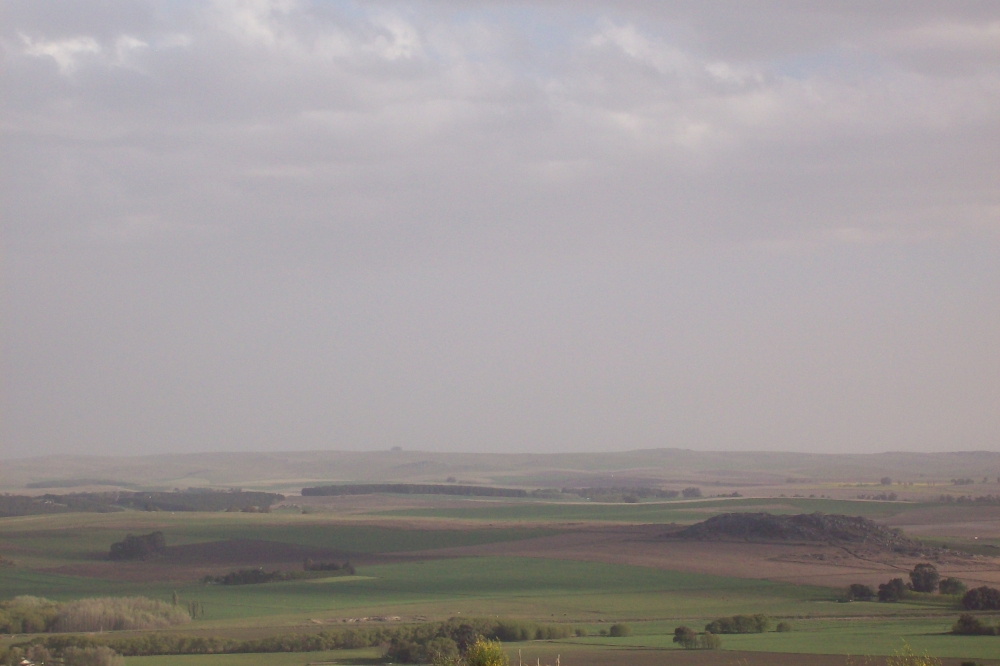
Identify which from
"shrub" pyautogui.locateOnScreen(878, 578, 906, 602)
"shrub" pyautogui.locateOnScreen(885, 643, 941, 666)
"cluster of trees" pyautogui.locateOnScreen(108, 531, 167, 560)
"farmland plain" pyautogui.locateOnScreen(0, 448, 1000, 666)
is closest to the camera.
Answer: "shrub" pyautogui.locateOnScreen(885, 643, 941, 666)

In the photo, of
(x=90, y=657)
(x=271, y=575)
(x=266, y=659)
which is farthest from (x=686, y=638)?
(x=271, y=575)

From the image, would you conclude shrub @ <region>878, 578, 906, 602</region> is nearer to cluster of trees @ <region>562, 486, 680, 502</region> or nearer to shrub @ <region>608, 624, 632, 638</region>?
shrub @ <region>608, 624, 632, 638</region>

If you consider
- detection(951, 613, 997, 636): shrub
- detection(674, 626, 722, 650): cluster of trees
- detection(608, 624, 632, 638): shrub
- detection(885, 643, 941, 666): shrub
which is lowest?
detection(608, 624, 632, 638): shrub

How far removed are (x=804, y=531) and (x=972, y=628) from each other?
36.0m

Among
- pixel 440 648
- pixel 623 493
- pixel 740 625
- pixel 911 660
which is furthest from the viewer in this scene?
pixel 623 493

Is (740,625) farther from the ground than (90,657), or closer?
closer

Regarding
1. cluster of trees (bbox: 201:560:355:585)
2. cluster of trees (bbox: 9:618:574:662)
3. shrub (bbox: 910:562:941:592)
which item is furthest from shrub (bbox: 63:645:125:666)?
shrub (bbox: 910:562:941:592)

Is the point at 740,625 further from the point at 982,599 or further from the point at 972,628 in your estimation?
the point at 982,599

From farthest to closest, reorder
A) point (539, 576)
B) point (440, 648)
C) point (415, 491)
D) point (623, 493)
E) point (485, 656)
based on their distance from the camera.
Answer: point (415, 491)
point (623, 493)
point (539, 576)
point (440, 648)
point (485, 656)

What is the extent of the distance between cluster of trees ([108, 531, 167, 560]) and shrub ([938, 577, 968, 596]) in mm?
50832

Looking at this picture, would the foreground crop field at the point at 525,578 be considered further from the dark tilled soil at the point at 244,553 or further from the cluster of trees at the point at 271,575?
the cluster of trees at the point at 271,575

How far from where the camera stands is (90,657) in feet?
116

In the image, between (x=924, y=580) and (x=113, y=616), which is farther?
(x=924, y=580)

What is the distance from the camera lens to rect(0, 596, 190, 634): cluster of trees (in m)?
48.4
